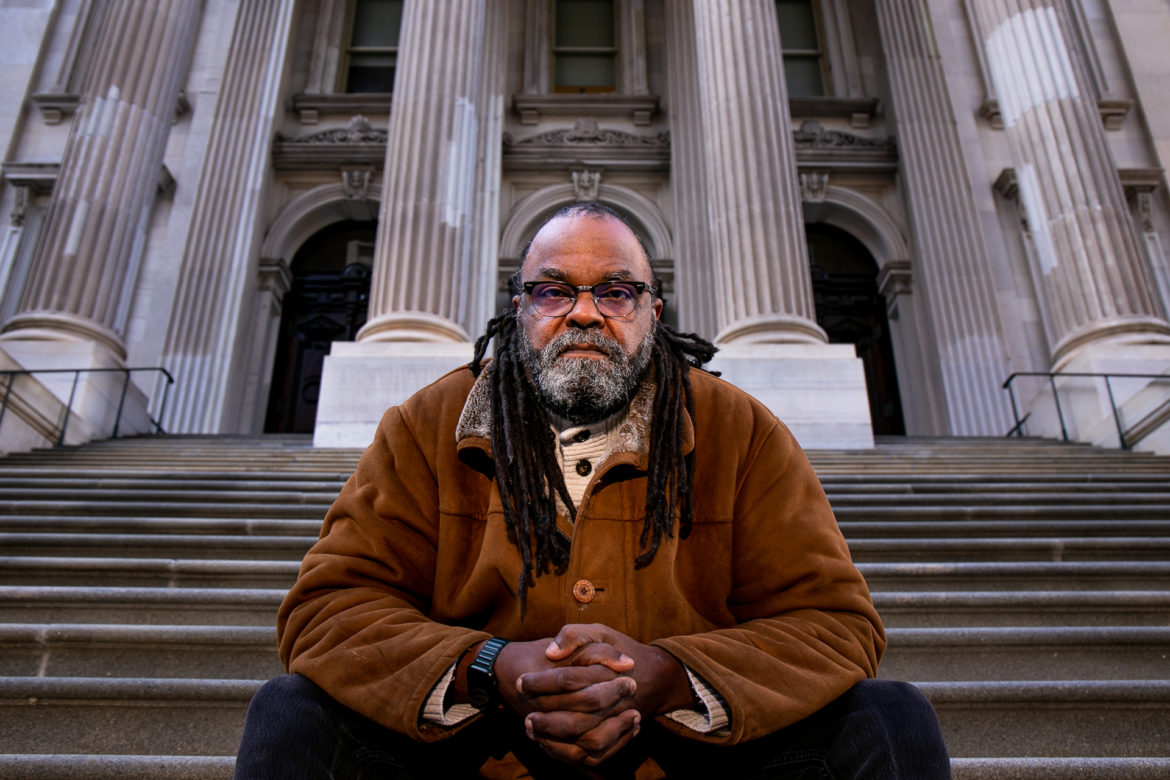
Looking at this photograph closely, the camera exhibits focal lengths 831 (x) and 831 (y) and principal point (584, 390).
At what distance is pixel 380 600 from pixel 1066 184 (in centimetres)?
917

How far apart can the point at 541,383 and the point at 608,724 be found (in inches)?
33.3

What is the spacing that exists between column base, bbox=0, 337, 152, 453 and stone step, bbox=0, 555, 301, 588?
3608 millimetres

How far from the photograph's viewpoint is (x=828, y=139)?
13.5 meters

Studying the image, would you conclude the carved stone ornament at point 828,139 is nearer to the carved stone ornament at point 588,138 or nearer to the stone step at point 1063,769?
the carved stone ornament at point 588,138

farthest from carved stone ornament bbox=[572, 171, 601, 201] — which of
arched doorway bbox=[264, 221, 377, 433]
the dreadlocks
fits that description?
the dreadlocks

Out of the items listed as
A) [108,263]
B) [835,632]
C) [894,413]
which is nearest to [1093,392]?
[894,413]

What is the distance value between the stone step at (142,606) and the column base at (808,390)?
15.9 ft

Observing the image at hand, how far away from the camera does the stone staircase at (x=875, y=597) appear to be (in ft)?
9.00

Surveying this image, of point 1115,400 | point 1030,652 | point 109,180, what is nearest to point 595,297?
point 1030,652

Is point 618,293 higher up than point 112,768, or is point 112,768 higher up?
point 618,293

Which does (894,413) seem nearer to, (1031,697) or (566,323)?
(1031,697)

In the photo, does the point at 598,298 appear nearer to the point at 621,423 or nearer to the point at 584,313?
the point at 584,313

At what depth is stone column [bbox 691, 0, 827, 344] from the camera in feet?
26.3

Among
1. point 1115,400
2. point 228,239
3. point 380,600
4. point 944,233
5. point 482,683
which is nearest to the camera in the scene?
point 482,683
